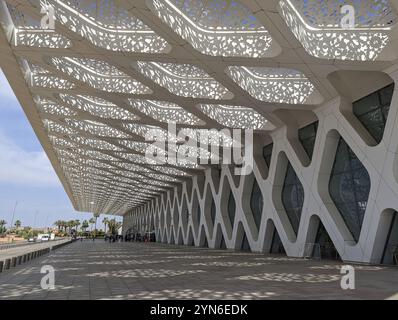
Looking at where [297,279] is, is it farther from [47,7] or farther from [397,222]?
[47,7]

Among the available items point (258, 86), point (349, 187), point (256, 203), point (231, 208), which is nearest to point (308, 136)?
point (349, 187)

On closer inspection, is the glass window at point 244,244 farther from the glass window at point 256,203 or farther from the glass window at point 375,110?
the glass window at point 375,110

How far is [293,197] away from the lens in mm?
22688

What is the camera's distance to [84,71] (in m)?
18.8

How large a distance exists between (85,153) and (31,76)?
1779 centimetres

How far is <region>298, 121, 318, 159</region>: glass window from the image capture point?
20972 millimetres

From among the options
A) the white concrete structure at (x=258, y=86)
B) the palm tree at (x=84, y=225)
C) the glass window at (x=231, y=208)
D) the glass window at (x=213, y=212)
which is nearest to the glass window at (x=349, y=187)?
the white concrete structure at (x=258, y=86)

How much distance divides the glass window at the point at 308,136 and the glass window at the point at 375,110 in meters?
3.48

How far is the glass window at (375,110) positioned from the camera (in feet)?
52.9

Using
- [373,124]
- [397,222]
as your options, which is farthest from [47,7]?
[397,222]

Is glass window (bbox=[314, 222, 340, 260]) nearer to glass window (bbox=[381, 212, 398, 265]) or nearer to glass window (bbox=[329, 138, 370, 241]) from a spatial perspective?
glass window (bbox=[329, 138, 370, 241])

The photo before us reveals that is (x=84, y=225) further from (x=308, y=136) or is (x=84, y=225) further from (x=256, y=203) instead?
(x=308, y=136)

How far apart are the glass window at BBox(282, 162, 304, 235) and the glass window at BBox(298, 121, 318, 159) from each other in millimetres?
1740

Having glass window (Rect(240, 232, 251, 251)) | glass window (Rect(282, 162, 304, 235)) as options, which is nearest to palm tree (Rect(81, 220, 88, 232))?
glass window (Rect(240, 232, 251, 251))
